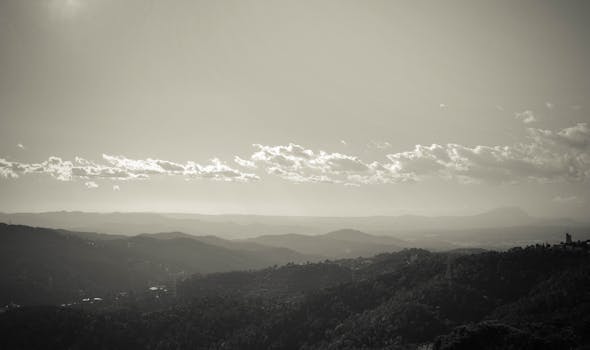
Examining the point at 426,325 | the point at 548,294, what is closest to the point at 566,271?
the point at 548,294

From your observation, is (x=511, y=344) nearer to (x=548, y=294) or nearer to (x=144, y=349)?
(x=548, y=294)

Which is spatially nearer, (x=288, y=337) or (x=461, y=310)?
(x=461, y=310)

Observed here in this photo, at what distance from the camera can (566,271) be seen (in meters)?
163

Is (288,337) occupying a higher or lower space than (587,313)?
lower

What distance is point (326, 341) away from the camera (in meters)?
185

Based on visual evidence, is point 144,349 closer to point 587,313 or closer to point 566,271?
point 587,313

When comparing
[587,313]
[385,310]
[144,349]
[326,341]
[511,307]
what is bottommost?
[144,349]

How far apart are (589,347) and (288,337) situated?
15493cm

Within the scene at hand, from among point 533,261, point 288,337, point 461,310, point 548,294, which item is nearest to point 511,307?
point 548,294

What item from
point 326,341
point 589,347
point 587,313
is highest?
point 589,347

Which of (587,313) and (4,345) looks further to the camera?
(4,345)

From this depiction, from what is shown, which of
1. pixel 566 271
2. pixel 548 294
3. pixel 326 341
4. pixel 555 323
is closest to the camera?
pixel 555 323

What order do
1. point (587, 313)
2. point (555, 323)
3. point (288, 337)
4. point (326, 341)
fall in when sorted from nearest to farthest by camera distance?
point (555, 323) < point (587, 313) < point (326, 341) < point (288, 337)

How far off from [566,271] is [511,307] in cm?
3714
